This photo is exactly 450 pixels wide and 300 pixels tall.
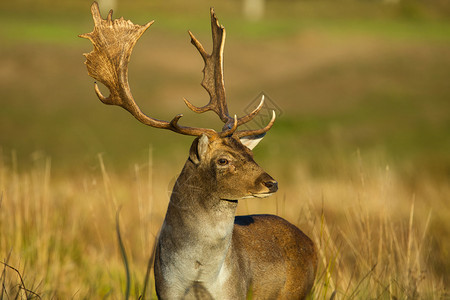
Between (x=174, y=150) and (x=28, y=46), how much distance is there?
55.0 ft

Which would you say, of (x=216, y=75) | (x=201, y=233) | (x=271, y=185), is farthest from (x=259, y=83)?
(x=271, y=185)

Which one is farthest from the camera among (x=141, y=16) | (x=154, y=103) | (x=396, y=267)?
(x=141, y=16)

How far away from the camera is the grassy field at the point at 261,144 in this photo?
753 cm

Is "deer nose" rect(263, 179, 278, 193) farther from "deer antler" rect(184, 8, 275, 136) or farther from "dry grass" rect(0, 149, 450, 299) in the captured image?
"deer antler" rect(184, 8, 275, 136)

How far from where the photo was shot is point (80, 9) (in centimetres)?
5116

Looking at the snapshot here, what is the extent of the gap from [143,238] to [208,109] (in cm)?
182

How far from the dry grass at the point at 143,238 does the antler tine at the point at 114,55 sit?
37.8 inches

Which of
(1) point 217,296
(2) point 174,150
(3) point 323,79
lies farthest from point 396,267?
(3) point 323,79

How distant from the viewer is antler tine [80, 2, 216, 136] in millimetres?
6156

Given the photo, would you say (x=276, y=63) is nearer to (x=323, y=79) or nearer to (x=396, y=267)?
(x=323, y=79)

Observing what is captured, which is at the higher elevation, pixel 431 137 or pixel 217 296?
pixel 217 296

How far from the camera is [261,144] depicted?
19688 mm

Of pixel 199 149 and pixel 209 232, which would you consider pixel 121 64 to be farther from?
pixel 209 232

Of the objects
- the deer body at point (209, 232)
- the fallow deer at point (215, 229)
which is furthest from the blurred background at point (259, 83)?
the deer body at point (209, 232)
